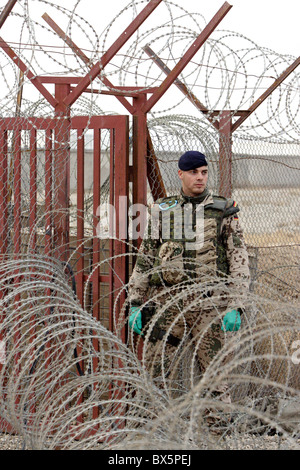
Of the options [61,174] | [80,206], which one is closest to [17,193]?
[61,174]

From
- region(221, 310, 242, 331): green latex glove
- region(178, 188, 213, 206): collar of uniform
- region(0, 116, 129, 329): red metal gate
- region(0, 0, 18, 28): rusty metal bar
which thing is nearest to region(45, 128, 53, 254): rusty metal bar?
region(0, 116, 129, 329): red metal gate

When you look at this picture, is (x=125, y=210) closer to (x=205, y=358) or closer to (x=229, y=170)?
(x=205, y=358)

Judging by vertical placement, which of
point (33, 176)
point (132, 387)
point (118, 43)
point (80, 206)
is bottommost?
point (132, 387)

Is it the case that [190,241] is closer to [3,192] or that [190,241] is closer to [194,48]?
[194,48]

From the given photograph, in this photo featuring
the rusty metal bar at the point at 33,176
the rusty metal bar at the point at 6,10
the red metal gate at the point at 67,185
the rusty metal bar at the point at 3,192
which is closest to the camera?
the rusty metal bar at the point at 6,10

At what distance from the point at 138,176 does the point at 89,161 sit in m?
32.7

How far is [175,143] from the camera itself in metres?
5.59

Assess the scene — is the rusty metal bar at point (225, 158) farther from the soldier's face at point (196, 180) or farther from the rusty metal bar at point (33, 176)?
the rusty metal bar at point (33, 176)

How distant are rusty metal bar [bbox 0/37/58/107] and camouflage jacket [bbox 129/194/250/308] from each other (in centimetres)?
106

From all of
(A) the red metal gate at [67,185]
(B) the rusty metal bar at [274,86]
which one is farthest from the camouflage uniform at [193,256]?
(B) the rusty metal bar at [274,86]

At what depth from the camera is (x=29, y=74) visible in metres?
4.73

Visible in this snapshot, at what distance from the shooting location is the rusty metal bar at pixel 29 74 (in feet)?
15.2

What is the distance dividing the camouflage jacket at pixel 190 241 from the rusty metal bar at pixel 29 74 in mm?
1059

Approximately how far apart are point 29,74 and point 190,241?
168 centimetres
